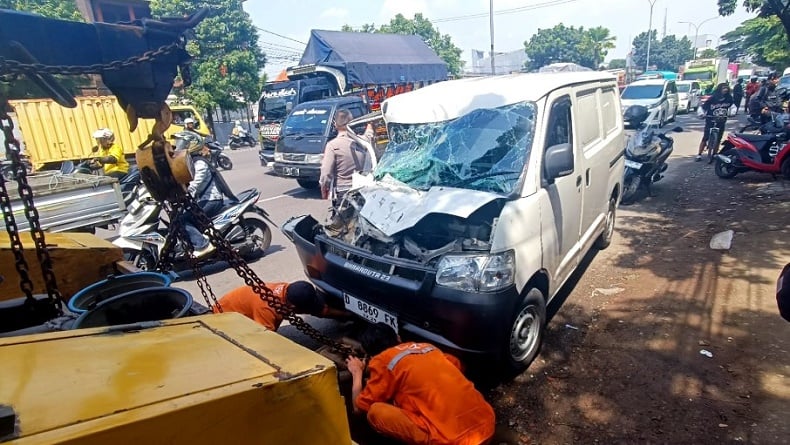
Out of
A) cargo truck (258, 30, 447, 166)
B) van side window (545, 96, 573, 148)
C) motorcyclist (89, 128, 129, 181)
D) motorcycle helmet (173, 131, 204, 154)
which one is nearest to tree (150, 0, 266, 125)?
cargo truck (258, 30, 447, 166)

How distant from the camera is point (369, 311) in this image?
3.00 metres

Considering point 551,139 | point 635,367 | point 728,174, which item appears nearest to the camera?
point 635,367

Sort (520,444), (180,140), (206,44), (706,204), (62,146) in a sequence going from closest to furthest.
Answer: (520,444), (180,140), (706,204), (62,146), (206,44)

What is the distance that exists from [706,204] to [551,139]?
4.89m

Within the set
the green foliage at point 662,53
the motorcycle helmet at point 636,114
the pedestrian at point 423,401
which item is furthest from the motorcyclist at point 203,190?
the green foliage at point 662,53

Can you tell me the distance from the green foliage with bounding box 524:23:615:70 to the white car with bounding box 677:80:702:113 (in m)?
31.4

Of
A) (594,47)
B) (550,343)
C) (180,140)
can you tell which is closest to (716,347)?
(550,343)

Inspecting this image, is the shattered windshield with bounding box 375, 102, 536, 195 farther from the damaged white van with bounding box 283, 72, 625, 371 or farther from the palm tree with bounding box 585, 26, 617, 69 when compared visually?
the palm tree with bounding box 585, 26, 617, 69

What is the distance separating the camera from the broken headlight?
2.59 m

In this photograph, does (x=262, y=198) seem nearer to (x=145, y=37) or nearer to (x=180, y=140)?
(x=180, y=140)

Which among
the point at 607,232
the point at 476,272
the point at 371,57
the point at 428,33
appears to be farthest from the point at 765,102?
the point at 428,33

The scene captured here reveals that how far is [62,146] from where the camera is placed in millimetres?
11992

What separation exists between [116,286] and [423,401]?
1771mm

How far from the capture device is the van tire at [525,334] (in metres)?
2.87
